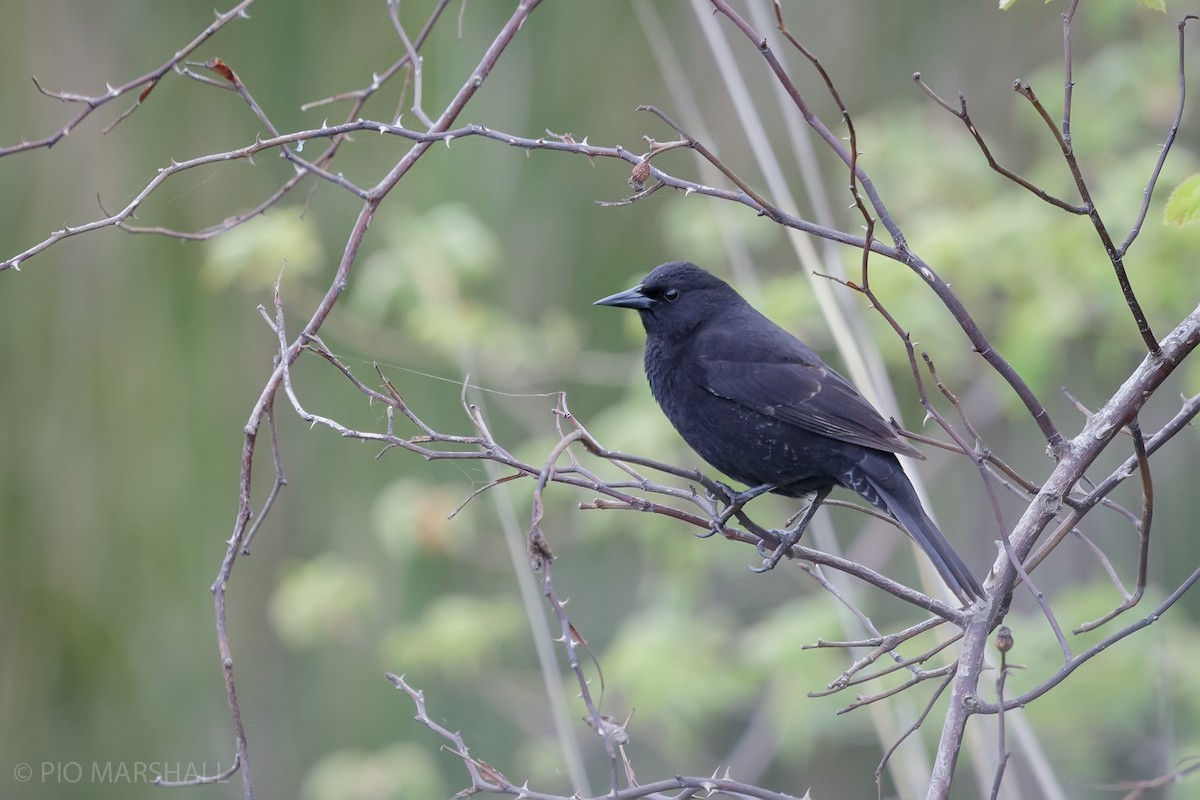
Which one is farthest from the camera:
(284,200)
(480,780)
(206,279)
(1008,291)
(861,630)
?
(284,200)

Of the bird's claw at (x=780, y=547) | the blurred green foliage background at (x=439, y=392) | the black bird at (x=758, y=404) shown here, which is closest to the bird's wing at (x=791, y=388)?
the black bird at (x=758, y=404)

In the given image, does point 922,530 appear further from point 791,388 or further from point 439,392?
point 439,392

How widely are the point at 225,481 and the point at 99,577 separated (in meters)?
0.71

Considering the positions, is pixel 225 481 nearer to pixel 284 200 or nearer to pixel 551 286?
pixel 284 200

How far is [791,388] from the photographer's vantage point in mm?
2947

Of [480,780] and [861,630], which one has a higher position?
[861,630]

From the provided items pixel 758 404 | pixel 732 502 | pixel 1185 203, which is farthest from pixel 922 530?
pixel 1185 203

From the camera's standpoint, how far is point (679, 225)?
4.83 m

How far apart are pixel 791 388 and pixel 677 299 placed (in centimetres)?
45

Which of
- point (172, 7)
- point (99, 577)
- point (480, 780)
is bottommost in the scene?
point (480, 780)

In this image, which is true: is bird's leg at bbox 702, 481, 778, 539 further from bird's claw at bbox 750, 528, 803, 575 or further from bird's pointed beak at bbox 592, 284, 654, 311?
bird's pointed beak at bbox 592, 284, 654, 311

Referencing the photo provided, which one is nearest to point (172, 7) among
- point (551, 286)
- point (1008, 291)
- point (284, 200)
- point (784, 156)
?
point (284, 200)

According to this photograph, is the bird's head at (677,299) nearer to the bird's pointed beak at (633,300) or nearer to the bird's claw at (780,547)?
the bird's pointed beak at (633,300)

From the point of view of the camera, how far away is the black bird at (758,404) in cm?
276
